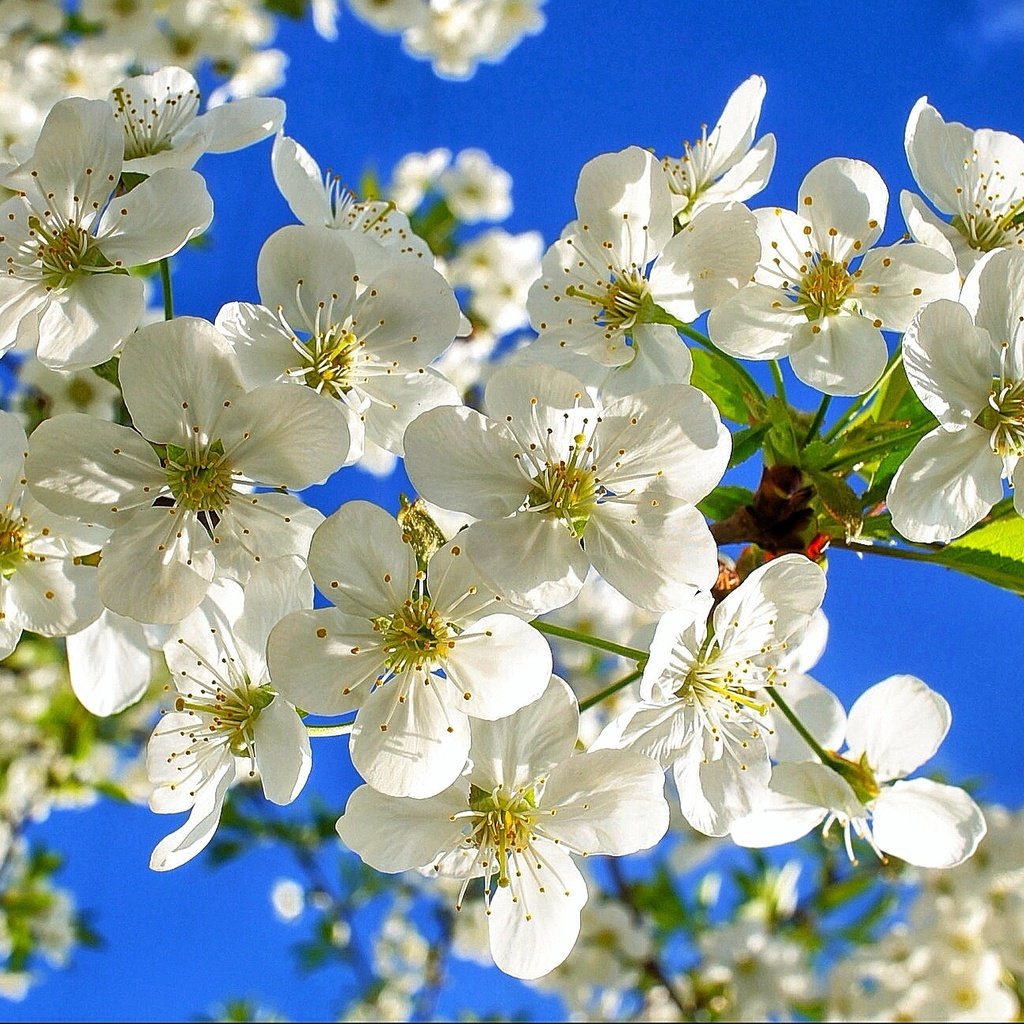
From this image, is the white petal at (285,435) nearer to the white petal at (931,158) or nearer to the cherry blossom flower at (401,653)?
the cherry blossom flower at (401,653)

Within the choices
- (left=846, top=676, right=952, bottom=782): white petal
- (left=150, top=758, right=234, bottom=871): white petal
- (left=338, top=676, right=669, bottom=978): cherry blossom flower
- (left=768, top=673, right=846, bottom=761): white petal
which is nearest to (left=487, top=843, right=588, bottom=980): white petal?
(left=338, top=676, right=669, bottom=978): cherry blossom flower

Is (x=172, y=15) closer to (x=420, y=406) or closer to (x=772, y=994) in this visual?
(x=420, y=406)

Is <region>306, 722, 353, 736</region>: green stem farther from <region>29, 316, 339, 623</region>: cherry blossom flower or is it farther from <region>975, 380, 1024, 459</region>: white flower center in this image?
<region>975, 380, 1024, 459</region>: white flower center

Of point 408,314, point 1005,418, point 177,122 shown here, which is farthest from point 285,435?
point 1005,418

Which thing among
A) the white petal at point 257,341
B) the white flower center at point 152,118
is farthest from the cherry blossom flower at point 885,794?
the white flower center at point 152,118

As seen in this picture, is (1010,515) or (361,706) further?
(1010,515)

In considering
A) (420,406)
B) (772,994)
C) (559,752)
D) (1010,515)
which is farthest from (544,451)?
(772,994)
